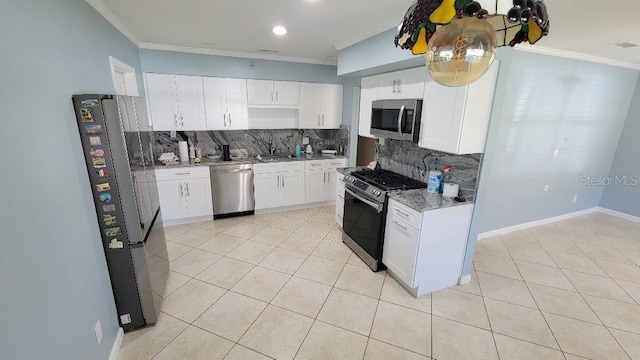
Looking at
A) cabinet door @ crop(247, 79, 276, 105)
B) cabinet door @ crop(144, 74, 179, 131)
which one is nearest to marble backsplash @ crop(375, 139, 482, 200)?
cabinet door @ crop(247, 79, 276, 105)

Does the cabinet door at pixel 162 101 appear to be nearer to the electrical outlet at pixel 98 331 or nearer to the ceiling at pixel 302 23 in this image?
the ceiling at pixel 302 23

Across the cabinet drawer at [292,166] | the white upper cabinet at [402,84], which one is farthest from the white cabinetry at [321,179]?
the white upper cabinet at [402,84]

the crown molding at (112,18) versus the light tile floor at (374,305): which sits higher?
the crown molding at (112,18)


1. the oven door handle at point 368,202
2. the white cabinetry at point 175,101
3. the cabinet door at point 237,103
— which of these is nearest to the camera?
the oven door handle at point 368,202

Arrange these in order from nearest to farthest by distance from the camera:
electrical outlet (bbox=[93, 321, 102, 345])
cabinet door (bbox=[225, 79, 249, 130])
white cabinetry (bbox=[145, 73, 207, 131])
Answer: electrical outlet (bbox=[93, 321, 102, 345]) → white cabinetry (bbox=[145, 73, 207, 131]) → cabinet door (bbox=[225, 79, 249, 130])

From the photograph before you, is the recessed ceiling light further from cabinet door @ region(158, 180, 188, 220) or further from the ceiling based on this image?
cabinet door @ region(158, 180, 188, 220)

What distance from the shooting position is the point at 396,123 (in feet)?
9.26

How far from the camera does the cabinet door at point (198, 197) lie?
12.8 ft

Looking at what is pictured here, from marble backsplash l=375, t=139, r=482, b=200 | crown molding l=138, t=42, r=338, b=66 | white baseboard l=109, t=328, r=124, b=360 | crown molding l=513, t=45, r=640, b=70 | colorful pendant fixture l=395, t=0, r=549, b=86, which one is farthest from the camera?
crown molding l=138, t=42, r=338, b=66

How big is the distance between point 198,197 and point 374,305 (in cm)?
292

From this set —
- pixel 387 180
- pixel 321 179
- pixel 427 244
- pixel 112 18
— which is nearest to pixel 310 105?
pixel 321 179

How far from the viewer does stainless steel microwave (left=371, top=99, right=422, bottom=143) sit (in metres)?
2.62

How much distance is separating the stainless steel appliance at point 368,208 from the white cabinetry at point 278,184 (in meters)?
1.32

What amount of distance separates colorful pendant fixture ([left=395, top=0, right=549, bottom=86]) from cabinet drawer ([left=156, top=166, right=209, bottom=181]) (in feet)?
11.3
